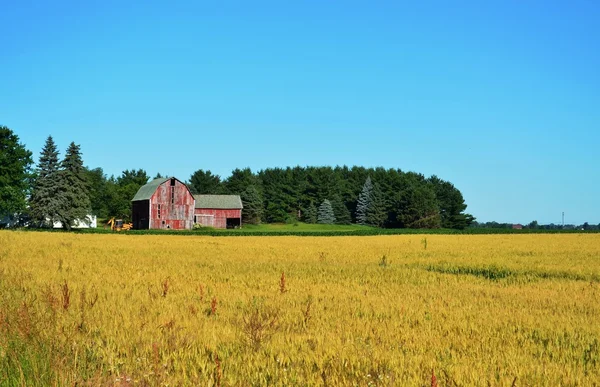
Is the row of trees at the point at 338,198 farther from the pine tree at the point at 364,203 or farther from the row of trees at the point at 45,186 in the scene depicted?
the row of trees at the point at 45,186

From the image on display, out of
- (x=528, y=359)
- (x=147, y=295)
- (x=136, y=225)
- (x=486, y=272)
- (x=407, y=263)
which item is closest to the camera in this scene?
(x=528, y=359)

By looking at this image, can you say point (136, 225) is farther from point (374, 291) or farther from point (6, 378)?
point (6, 378)

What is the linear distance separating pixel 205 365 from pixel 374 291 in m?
7.76

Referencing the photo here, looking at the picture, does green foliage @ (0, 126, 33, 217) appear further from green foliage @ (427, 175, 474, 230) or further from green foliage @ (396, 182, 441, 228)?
green foliage @ (427, 175, 474, 230)

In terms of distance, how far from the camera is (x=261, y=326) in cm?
795

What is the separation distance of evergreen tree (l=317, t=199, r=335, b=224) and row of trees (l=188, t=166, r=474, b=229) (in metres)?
0.04

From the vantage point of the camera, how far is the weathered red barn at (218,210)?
333ft

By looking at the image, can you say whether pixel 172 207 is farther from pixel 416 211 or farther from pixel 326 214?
pixel 416 211

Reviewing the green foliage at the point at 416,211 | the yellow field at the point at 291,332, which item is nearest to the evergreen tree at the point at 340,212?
the green foliage at the point at 416,211

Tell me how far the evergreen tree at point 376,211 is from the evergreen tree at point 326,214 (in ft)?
27.4

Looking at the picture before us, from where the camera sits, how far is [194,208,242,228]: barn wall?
332 feet

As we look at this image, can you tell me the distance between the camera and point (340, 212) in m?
133

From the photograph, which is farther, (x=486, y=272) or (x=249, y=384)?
(x=486, y=272)

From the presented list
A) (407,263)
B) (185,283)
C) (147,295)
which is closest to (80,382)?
(147,295)
